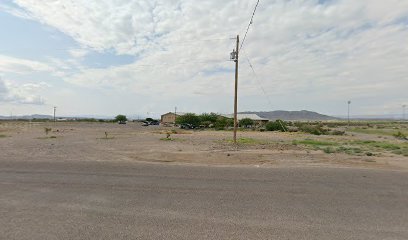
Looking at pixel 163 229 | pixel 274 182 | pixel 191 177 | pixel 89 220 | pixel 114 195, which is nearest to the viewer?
pixel 163 229

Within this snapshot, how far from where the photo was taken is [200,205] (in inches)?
279

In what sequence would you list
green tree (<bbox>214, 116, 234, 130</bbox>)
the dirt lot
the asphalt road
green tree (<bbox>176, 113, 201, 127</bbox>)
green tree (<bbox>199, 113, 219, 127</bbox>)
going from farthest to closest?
1. green tree (<bbox>199, 113, 219, 127</bbox>)
2. green tree (<bbox>176, 113, 201, 127</bbox>)
3. green tree (<bbox>214, 116, 234, 130</bbox>)
4. the dirt lot
5. the asphalt road

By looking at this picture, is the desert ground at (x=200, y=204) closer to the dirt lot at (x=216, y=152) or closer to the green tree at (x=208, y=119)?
the dirt lot at (x=216, y=152)

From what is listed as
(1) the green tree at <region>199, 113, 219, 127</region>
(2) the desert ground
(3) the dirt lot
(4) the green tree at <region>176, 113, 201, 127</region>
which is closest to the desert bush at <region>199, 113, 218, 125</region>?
(1) the green tree at <region>199, 113, 219, 127</region>

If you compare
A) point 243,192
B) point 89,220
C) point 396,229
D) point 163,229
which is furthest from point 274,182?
point 89,220

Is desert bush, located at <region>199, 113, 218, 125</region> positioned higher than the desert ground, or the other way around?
desert bush, located at <region>199, 113, 218, 125</region>

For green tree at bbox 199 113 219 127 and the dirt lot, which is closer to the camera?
the dirt lot

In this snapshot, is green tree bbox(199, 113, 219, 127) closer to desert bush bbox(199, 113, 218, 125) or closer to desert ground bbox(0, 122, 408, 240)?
desert bush bbox(199, 113, 218, 125)

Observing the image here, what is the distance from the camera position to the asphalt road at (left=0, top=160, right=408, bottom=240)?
545cm

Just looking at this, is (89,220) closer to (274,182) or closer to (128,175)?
(128,175)

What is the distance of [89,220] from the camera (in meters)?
5.97

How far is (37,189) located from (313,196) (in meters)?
7.26

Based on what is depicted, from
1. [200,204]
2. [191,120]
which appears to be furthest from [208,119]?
[200,204]

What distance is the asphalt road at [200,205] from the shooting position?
545 centimetres
